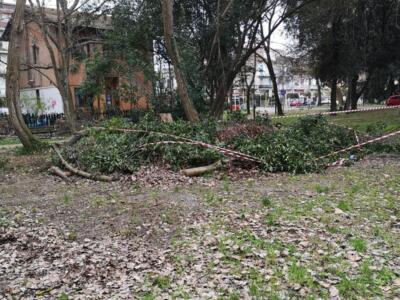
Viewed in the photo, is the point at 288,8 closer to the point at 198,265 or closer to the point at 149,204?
the point at 149,204

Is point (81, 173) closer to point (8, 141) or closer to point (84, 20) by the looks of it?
point (8, 141)

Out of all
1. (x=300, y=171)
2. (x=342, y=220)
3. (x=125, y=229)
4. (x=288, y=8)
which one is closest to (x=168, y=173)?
(x=300, y=171)

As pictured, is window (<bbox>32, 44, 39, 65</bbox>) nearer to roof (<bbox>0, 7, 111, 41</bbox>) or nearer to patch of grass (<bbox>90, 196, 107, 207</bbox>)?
roof (<bbox>0, 7, 111, 41</bbox>)

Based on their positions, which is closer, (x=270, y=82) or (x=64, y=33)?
(x=64, y=33)

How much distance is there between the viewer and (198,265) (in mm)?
A: 4391

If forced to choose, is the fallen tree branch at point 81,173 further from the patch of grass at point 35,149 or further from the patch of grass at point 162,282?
the patch of grass at point 162,282

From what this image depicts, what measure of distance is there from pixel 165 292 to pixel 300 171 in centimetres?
593

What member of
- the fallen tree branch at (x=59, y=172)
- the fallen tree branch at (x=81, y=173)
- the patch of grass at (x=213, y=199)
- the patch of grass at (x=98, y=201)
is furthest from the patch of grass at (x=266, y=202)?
the fallen tree branch at (x=59, y=172)

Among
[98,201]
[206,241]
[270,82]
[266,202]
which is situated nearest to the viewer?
[206,241]

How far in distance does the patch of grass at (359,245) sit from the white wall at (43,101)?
24.5 m

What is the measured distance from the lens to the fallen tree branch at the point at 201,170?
896 cm

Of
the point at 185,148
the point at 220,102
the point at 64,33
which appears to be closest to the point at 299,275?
the point at 185,148

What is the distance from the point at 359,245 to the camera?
183 inches

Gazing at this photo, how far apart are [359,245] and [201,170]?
4.80 metres
